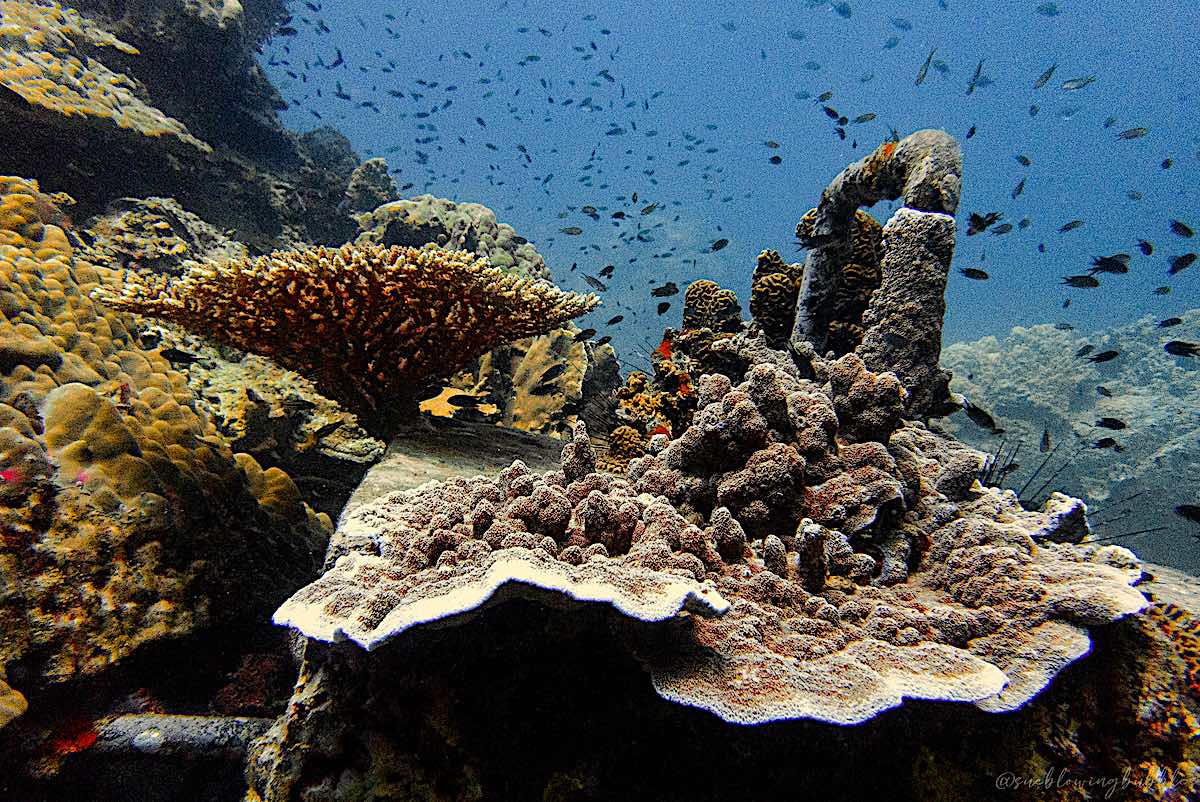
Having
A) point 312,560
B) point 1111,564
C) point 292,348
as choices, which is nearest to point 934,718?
point 1111,564

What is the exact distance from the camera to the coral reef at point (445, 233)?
400 inches

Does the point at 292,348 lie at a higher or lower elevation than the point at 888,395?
lower

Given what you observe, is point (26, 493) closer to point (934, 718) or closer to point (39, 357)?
point (39, 357)

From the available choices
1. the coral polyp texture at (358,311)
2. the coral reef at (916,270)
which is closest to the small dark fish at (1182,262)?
the coral reef at (916,270)

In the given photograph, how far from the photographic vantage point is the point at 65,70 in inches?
283

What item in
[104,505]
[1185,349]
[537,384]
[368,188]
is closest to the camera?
[104,505]

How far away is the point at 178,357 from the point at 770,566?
597cm

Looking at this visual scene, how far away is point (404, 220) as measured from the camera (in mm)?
10320

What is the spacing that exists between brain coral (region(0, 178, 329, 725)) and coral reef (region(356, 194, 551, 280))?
23.2ft

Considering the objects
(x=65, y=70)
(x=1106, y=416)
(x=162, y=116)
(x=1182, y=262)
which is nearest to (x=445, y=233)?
(x=162, y=116)

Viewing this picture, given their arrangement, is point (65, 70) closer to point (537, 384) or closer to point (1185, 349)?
point (537, 384)

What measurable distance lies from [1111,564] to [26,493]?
453 centimetres

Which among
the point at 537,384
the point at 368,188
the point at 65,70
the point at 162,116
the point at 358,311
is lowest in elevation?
the point at 358,311

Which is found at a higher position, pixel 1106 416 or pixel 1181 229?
pixel 1106 416
